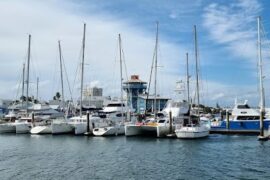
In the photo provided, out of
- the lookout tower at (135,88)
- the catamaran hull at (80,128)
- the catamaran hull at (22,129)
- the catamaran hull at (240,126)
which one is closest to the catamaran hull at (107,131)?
the catamaran hull at (80,128)

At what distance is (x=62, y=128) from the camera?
62.1m

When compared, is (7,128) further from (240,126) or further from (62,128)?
(240,126)

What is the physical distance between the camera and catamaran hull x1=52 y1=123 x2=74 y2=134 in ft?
202

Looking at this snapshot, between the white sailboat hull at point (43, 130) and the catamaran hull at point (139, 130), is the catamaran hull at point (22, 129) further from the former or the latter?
the catamaran hull at point (139, 130)

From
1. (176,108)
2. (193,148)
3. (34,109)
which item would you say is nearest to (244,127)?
(176,108)

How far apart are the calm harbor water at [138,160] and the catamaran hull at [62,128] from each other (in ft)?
40.7

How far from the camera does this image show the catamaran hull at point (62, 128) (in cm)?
6157

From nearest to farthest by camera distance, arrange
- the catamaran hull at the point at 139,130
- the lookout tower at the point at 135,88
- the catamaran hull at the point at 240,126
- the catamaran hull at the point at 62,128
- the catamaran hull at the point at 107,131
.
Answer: the catamaran hull at the point at 139,130 < the catamaran hull at the point at 107,131 < the catamaran hull at the point at 240,126 < the catamaran hull at the point at 62,128 < the lookout tower at the point at 135,88

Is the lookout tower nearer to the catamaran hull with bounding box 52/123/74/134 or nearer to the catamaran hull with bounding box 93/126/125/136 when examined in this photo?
the catamaran hull with bounding box 52/123/74/134

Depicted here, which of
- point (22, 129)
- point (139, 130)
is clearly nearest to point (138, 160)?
point (139, 130)

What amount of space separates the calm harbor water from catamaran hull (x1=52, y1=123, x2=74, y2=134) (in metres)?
12.4

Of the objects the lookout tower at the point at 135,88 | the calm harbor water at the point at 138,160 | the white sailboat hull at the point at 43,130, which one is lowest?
the calm harbor water at the point at 138,160

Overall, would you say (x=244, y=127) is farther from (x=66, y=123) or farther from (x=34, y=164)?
(x=34, y=164)

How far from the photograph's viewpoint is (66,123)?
62.7 meters
